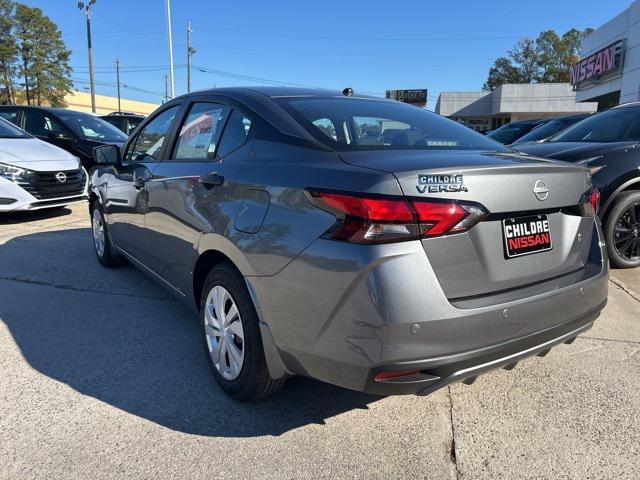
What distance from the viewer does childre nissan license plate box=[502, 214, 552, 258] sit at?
2096mm

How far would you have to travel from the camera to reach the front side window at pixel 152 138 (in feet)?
12.2

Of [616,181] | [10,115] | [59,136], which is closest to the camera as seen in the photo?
[616,181]

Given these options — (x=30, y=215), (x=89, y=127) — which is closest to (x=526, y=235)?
(x=30, y=215)

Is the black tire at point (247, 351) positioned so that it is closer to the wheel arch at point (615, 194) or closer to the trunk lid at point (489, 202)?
the trunk lid at point (489, 202)

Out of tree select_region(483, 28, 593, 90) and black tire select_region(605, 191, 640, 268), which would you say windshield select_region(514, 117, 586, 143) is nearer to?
black tire select_region(605, 191, 640, 268)

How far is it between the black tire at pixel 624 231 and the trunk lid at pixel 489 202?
2.87 metres

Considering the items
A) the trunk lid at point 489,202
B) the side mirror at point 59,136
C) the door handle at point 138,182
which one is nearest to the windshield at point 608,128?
the trunk lid at point 489,202

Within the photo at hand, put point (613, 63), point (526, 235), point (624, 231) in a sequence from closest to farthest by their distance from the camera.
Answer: point (526, 235) < point (624, 231) < point (613, 63)

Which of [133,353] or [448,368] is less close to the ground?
[448,368]

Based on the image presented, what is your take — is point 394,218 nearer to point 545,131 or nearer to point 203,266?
point 203,266

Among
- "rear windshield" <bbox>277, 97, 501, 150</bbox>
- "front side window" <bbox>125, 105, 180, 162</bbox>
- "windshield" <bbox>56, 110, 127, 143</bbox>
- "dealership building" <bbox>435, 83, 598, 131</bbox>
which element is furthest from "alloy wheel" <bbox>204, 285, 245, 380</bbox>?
"dealership building" <bbox>435, 83, 598, 131</bbox>

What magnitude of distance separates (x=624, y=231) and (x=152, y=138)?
4.54 meters

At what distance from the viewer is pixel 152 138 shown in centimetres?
403

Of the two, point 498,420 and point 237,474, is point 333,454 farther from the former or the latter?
point 498,420
